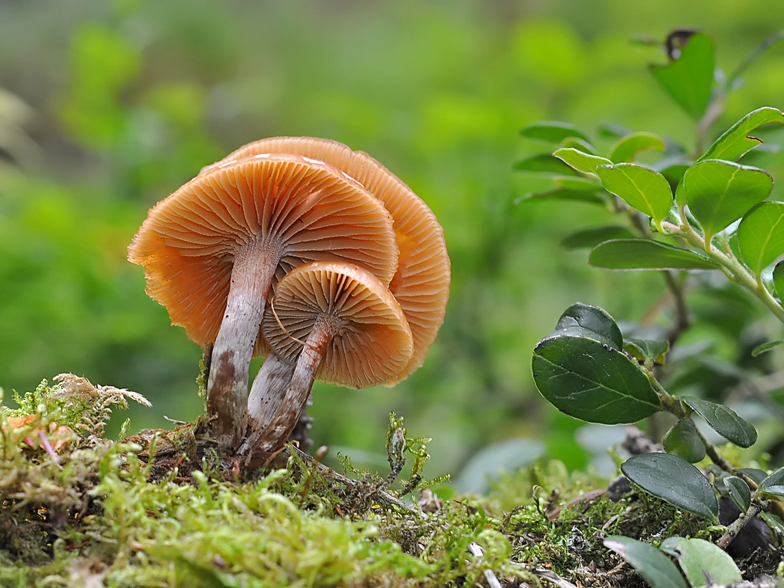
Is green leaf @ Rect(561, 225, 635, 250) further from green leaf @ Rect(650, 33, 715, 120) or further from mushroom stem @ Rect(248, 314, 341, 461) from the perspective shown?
mushroom stem @ Rect(248, 314, 341, 461)

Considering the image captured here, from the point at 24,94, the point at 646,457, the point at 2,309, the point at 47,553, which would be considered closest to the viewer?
the point at 47,553

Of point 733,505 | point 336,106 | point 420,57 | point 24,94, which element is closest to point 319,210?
point 733,505

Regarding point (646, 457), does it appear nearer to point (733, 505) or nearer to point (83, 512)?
point (733, 505)

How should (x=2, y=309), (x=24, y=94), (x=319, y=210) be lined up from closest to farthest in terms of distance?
1. (x=319, y=210)
2. (x=2, y=309)
3. (x=24, y=94)

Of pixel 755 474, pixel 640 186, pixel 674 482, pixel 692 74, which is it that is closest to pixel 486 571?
pixel 674 482

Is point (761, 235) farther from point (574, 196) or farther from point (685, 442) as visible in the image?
point (574, 196)

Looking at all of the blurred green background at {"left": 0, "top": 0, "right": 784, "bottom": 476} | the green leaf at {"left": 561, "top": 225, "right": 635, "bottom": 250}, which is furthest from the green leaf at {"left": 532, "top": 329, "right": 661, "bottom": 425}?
the blurred green background at {"left": 0, "top": 0, "right": 784, "bottom": 476}
